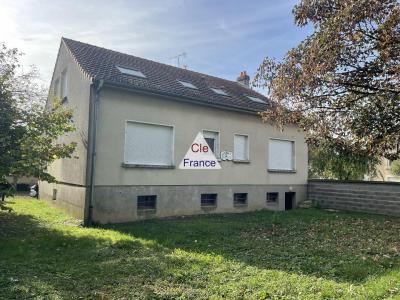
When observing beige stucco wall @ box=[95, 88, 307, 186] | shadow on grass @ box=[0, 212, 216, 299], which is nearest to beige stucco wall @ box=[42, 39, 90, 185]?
beige stucco wall @ box=[95, 88, 307, 186]

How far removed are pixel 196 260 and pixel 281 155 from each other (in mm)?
10680

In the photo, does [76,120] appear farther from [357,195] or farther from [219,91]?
[357,195]

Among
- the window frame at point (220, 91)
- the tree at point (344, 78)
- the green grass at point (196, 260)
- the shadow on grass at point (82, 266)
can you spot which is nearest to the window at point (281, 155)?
the window frame at point (220, 91)

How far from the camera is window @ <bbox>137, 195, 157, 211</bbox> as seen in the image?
11539mm

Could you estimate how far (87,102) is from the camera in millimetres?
11039

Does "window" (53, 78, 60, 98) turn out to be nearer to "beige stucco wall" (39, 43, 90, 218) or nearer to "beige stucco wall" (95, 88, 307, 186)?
"beige stucco wall" (39, 43, 90, 218)

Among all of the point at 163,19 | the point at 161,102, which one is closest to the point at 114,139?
the point at 161,102

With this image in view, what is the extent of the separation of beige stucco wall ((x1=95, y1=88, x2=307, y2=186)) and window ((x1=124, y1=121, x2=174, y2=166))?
0.23 metres

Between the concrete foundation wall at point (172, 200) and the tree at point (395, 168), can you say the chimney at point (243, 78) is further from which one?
the tree at point (395, 168)

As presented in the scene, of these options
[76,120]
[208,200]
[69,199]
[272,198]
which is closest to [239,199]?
[208,200]

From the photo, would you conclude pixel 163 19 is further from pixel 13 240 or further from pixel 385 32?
pixel 13 240

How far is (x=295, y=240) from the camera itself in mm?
8516

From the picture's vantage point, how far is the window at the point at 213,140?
13.5 meters

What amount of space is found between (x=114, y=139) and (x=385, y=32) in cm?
786
